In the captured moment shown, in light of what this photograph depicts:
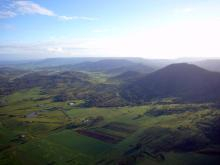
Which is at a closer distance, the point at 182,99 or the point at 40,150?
the point at 40,150

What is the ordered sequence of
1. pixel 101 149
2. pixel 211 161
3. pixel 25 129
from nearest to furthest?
pixel 211 161 → pixel 101 149 → pixel 25 129

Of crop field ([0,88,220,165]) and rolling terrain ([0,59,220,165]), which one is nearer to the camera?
rolling terrain ([0,59,220,165])

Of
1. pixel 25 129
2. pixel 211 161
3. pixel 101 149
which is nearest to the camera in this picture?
pixel 211 161

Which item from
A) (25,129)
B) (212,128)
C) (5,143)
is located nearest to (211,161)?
(212,128)

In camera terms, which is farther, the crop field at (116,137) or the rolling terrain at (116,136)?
the crop field at (116,137)

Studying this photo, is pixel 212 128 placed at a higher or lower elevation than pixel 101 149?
higher

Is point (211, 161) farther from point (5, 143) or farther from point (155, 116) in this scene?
point (5, 143)

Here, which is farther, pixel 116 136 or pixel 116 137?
pixel 116 136
